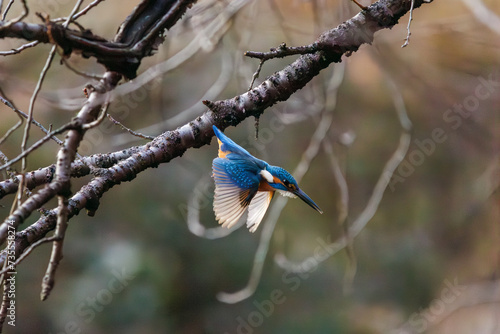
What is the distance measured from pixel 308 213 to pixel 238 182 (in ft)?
7.06

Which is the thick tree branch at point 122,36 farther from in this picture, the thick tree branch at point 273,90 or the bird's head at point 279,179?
the bird's head at point 279,179

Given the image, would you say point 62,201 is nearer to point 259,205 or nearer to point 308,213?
point 259,205

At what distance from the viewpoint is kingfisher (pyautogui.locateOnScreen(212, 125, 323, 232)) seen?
3.09 feet

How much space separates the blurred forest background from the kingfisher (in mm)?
1488

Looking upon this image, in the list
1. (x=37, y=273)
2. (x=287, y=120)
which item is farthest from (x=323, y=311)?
(x=37, y=273)

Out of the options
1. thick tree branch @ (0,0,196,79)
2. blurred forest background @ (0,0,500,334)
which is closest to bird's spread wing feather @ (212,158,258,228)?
thick tree branch @ (0,0,196,79)

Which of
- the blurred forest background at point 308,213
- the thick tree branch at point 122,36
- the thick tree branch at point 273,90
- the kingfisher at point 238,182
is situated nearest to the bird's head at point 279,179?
the kingfisher at point 238,182

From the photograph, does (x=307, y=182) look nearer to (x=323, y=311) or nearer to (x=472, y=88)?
(x=323, y=311)

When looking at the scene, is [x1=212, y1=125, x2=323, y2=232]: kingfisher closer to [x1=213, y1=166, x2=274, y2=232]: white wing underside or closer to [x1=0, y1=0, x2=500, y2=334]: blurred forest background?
[x1=213, y1=166, x2=274, y2=232]: white wing underside

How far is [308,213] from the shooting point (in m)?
3.05

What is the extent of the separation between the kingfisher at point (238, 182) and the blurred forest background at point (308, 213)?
149 cm

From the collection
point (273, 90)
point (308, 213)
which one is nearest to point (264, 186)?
point (273, 90)

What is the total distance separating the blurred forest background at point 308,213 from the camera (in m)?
2.70

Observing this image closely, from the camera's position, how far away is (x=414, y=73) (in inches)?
108
